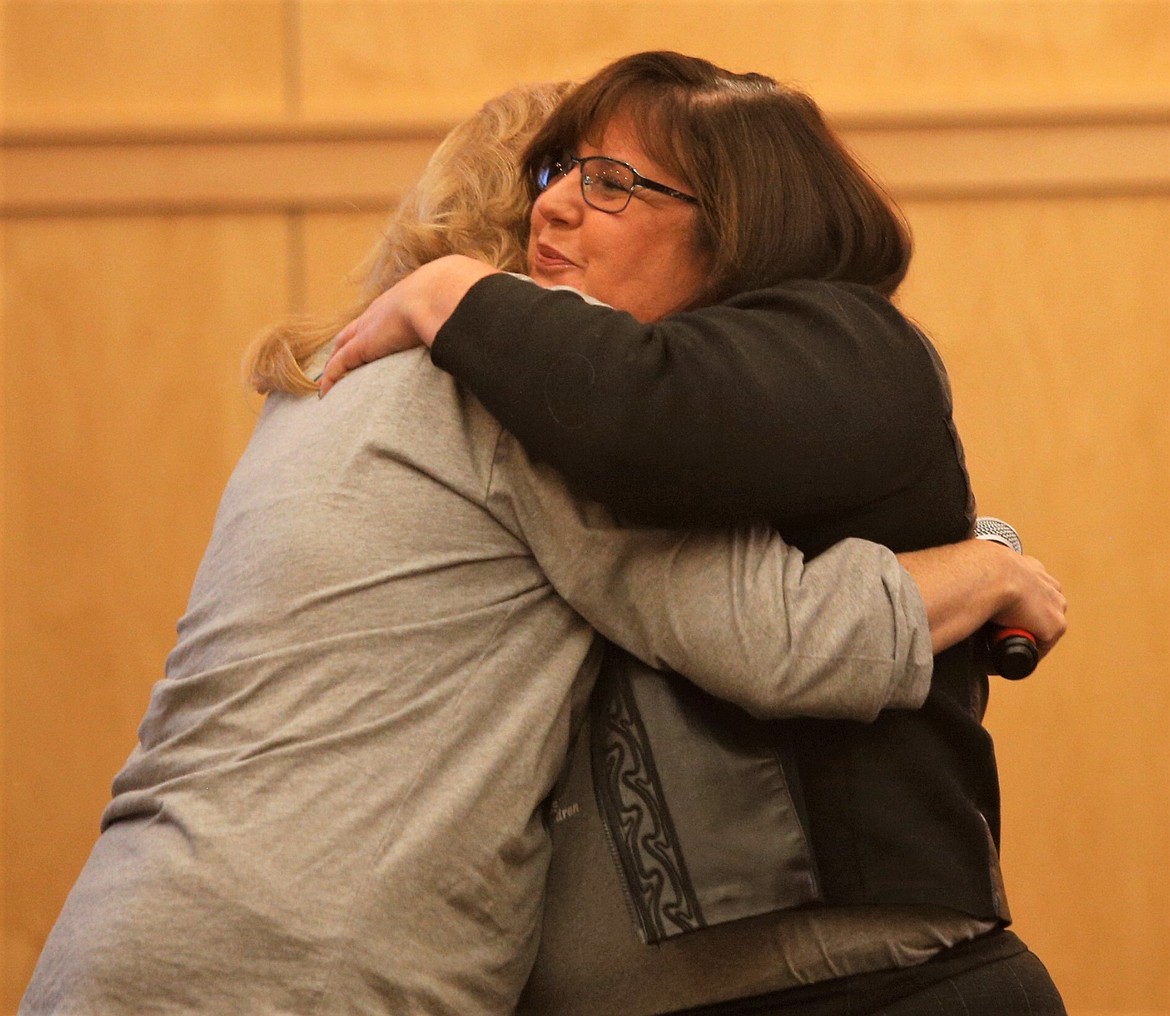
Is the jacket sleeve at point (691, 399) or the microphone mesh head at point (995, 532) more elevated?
the jacket sleeve at point (691, 399)

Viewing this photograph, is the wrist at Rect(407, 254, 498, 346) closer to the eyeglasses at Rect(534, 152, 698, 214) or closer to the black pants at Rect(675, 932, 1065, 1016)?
the eyeglasses at Rect(534, 152, 698, 214)

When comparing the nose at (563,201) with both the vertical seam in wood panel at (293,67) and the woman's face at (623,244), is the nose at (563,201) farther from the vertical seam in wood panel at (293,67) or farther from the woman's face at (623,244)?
the vertical seam in wood panel at (293,67)

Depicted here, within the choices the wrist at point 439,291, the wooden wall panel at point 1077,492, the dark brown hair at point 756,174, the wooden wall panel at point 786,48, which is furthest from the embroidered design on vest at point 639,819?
the wooden wall panel at point 786,48

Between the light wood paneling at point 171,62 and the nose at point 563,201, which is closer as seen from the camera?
the nose at point 563,201

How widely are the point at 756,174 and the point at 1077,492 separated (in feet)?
5.04

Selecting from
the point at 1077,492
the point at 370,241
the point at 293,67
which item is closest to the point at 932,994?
the point at 1077,492

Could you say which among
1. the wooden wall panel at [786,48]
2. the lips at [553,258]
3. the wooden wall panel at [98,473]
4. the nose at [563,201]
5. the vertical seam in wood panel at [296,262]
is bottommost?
the wooden wall panel at [98,473]

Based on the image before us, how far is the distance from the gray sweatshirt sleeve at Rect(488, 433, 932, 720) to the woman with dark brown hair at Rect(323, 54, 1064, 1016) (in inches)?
1.6

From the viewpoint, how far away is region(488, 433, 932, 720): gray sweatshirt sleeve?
1046 millimetres

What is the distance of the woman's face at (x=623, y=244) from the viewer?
1338 mm

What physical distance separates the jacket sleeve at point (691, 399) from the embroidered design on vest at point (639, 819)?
0.19 metres

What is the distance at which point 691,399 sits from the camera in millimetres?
1009

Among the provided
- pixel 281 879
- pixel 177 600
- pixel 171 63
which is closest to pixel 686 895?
pixel 281 879

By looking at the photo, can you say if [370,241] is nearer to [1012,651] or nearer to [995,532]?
[995,532]
